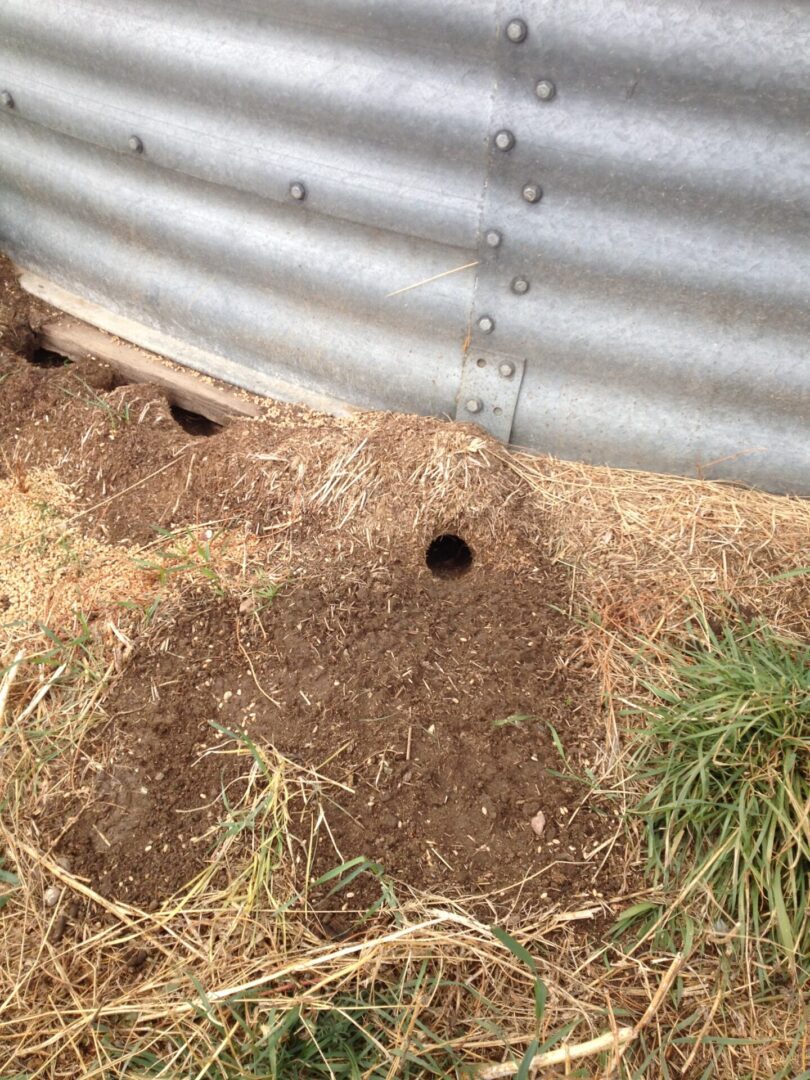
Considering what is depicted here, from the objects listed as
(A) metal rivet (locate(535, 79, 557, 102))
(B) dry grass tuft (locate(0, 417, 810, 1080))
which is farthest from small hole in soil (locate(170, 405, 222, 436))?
(A) metal rivet (locate(535, 79, 557, 102))

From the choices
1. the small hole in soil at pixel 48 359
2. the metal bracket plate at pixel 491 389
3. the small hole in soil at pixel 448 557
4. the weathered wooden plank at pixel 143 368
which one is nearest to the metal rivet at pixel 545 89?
the metal bracket plate at pixel 491 389

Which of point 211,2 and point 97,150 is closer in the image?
point 211,2

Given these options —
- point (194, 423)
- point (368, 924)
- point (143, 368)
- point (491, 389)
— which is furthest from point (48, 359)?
point (368, 924)

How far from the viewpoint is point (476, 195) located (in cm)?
216

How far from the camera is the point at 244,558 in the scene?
2258 millimetres

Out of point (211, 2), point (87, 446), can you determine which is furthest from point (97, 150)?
point (87, 446)

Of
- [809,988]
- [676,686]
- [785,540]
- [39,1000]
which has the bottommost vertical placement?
[39,1000]

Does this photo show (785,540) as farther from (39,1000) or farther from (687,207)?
(39,1000)

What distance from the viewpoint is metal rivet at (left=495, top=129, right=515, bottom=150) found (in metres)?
2.04

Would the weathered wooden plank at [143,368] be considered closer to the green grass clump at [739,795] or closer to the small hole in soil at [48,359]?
the small hole in soil at [48,359]

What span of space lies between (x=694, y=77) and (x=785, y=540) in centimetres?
117

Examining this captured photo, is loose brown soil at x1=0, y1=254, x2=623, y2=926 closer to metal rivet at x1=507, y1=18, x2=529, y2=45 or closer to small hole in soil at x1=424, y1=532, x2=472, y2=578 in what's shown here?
small hole in soil at x1=424, y1=532, x2=472, y2=578

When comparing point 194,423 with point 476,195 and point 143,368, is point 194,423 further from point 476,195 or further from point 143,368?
point 476,195

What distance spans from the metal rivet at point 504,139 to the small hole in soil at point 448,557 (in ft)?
3.38
